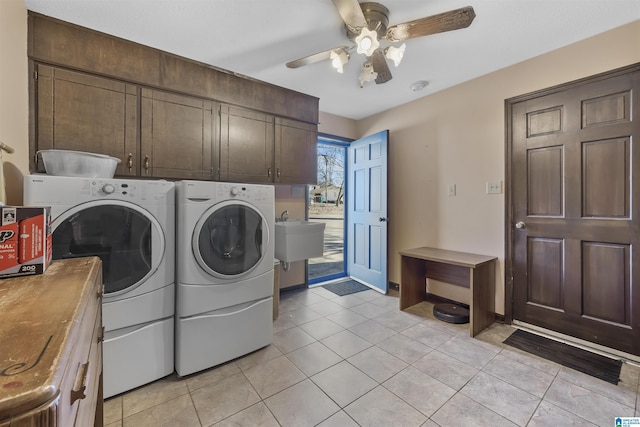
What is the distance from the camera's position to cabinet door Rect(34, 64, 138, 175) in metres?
1.77

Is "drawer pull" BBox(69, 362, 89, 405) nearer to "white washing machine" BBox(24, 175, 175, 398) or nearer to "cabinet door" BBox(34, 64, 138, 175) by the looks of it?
"white washing machine" BBox(24, 175, 175, 398)

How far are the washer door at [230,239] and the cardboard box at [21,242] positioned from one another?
0.88 meters

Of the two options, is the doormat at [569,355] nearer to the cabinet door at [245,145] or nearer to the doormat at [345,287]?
the doormat at [345,287]

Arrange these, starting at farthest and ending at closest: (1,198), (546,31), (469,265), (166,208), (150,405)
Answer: (469,265)
(546,31)
(166,208)
(150,405)
(1,198)

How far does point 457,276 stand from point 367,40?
240 centimetres

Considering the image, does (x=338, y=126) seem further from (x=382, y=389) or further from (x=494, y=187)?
(x=382, y=389)

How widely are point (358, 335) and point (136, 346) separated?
5.26 ft

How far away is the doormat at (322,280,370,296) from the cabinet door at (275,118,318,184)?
→ 1.40 m

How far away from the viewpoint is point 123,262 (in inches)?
61.9

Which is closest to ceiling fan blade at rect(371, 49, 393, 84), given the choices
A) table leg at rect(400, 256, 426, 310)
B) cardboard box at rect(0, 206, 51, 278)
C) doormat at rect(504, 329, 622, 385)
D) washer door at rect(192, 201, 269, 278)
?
washer door at rect(192, 201, 269, 278)

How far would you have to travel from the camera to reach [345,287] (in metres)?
3.54

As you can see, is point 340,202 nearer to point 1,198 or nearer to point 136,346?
point 136,346

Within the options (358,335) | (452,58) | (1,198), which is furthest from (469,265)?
(1,198)

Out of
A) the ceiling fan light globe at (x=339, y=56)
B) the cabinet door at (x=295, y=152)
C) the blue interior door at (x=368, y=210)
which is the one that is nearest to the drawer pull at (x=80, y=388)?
the ceiling fan light globe at (x=339, y=56)
